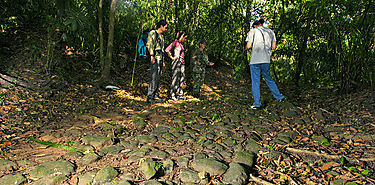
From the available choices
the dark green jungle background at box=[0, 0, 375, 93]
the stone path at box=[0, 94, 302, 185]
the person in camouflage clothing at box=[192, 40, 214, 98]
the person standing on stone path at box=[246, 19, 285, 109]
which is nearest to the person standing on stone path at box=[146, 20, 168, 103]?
the person in camouflage clothing at box=[192, 40, 214, 98]

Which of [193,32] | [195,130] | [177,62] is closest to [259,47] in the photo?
[177,62]

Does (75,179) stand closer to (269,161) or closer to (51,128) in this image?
(51,128)

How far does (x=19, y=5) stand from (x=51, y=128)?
5.84 m

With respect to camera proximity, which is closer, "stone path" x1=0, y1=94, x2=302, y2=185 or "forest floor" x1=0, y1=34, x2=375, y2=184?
"stone path" x1=0, y1=94, x2=302, y2=185

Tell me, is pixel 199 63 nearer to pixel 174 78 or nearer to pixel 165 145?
pixel 174 78

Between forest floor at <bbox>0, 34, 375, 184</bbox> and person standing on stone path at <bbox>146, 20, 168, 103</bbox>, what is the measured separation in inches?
18.5

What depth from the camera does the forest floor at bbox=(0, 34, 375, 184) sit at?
2615mm

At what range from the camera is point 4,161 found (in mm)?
2658

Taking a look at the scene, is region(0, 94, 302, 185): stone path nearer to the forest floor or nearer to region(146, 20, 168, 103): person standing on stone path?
the forest floor

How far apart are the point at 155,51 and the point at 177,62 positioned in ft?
2.68

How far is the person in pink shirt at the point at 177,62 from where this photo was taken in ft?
20.8

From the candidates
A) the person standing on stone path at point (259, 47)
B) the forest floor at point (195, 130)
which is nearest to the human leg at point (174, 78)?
the forest floor at point (195, 130)

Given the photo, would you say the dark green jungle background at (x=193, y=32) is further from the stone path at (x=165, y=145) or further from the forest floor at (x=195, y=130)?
the stone path at (x=165, y=145)

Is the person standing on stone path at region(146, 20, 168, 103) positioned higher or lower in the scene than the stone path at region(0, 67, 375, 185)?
higher
